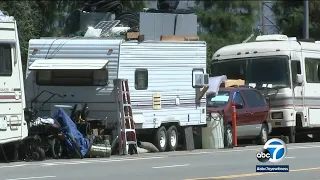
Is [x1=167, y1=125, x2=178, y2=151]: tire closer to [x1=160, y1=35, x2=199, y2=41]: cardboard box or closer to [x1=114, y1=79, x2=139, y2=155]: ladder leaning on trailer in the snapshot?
[x1=114, y1=79, x2=139, y2=155]: ladder leaning on trailer

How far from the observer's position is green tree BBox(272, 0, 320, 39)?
136 ft

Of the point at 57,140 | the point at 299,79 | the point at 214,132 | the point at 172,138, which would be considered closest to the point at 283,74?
the point at 299,79

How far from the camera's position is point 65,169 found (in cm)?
1723

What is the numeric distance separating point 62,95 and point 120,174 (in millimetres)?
6575

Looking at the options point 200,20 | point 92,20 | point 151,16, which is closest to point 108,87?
point 151,16

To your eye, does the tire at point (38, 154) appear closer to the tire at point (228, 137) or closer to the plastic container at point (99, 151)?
the plastic container at point (99, 151)

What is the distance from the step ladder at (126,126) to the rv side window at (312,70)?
8217mm

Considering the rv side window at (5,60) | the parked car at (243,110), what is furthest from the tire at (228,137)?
the rv side window at (5,60)

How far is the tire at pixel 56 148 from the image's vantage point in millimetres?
20328

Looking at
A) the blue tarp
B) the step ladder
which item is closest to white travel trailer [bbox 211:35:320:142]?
the step ladder

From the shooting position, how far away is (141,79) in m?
22.4

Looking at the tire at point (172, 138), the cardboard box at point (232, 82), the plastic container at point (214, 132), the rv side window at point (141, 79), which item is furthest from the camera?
the cardboard box at point (232, 82)

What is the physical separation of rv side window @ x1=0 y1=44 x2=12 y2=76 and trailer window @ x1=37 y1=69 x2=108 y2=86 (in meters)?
2.57

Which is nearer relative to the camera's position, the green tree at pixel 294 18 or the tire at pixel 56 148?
the tire at pixel 56 148
